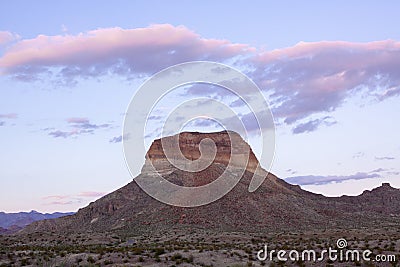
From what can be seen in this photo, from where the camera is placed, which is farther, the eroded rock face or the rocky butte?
the eroded rock face

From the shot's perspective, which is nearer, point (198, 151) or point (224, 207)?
point (224, 207)

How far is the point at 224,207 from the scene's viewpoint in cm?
10681

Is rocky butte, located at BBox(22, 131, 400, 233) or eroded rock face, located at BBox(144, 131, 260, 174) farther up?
eroded rock face, located at BBox(144, 131, 260, 174)

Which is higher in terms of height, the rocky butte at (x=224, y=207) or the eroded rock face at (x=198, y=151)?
the eroded rock face at (x=198, y=151)

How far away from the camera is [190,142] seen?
145 m

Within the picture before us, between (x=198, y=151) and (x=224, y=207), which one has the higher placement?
(x=198, y=151)

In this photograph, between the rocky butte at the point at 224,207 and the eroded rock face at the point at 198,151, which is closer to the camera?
the rocky butte at the point at 224,207

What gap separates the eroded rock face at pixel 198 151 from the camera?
140 metres

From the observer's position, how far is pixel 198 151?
469ft

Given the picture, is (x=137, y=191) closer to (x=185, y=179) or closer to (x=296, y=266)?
(x=185, y=179)

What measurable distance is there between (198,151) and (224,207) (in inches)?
1493

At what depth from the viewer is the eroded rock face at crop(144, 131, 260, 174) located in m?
140

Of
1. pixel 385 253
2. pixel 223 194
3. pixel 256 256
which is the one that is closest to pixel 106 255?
pixel 256 256

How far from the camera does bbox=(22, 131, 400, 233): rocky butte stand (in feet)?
327
